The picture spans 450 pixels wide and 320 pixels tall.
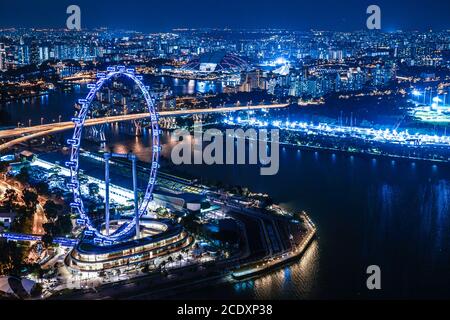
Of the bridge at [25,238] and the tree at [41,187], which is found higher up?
the tree at [41,187]

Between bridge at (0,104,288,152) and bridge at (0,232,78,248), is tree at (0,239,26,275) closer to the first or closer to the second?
bridge at (0,232,78,248)

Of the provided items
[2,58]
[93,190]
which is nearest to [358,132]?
[93,190]

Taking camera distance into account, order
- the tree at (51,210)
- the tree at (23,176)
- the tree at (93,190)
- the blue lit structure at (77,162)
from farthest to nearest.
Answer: the tree at (23,176)
the tree at (93,190)
the tree at (51,210)
the blue lit structure at (77,162)

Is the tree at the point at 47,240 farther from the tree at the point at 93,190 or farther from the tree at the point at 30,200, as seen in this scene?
the tree at the point at 93,190

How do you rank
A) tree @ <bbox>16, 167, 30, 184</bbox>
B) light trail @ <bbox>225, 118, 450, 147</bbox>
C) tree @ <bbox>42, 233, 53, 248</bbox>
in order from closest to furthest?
1. tree @ <bbox>42, 233, 53, 248</bbox>
2. tree @ <bbox>16, 167, 30, 184</bbox>
3. light trail @ <bbox>225, 118, 450, 147</bbox>

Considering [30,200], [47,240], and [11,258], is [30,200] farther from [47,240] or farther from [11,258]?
[11,258]

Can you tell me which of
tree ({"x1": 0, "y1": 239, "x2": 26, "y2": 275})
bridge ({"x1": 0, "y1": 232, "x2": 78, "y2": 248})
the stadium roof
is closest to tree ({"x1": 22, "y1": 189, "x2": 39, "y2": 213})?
bridge ({"x1": 0, "y1": 232, "x2": 78, "y2": 248})

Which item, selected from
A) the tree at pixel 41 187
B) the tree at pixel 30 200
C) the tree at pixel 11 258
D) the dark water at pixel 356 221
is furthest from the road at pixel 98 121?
the tree at pixel 11 258
